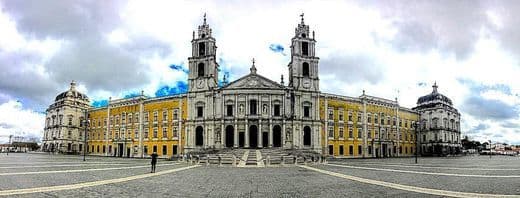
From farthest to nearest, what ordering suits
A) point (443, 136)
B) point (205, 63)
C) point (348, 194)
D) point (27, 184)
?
point (443, 136)
point (205, 63)
point (27, 184)
point (348, 194)

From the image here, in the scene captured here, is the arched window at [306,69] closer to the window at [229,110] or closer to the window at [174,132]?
the window at [229,110]

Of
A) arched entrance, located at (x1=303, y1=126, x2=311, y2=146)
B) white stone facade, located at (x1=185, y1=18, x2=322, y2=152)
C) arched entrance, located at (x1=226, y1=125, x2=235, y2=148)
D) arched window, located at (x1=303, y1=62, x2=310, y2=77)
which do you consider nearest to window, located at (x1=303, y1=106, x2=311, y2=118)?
white stone facade, located at (x1=185, y1=18, x2=322, y2=152)

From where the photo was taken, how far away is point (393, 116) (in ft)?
253

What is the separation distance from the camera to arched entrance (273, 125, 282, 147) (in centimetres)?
6152

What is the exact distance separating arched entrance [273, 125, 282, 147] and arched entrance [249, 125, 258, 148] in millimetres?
2755

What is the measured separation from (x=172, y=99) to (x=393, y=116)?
4009 cm

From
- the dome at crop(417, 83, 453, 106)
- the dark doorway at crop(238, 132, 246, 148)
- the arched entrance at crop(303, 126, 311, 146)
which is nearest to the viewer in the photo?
the dark doorway at crop(238, 132, 246, 148)

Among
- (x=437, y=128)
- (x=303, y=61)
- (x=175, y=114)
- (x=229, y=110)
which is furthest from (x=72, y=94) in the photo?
(x=437, y=128)

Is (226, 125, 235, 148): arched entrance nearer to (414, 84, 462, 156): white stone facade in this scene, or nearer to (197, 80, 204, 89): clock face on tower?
(197, 80, 204, 89): clock face on tower

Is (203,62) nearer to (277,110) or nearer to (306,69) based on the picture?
(277,110)

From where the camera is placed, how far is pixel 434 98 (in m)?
90.0

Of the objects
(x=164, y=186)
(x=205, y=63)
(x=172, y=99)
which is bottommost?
(x=164, y=186)

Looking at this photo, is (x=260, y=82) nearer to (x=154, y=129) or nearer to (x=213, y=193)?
(x=154, y=129)

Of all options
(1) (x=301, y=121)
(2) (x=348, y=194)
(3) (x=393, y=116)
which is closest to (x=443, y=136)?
(3) (x=393, y=116)
